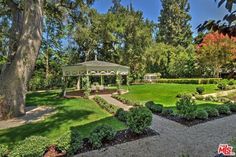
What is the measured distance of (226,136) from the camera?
6516 mm

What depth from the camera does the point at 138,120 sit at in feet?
22.3

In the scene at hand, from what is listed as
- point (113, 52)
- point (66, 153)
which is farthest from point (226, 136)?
point (113, 52)

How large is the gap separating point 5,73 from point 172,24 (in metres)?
47.2

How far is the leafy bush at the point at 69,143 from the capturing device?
18.4ft

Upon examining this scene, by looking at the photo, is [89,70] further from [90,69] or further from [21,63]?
[21,63]

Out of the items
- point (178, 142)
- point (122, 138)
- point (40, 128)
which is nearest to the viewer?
point (178, 142)

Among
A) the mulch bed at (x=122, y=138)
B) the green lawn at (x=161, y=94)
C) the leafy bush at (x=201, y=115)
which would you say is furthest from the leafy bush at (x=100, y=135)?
the green lawn at (x=161, y=94)

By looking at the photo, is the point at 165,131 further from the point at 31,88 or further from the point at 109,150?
the point at 31,88

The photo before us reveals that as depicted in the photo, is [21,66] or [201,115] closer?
[201,115]

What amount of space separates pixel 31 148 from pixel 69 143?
35.4 inches

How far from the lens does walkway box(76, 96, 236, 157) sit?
5.37 metres

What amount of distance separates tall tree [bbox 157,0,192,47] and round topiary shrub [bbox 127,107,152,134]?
46.1m

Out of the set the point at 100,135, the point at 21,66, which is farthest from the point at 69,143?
the point at 21,66

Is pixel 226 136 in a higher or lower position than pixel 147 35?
lower
